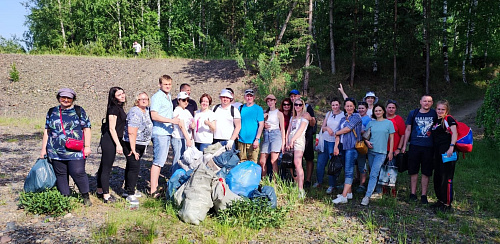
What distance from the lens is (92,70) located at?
21.9 metres

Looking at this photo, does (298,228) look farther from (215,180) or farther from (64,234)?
(64,234)

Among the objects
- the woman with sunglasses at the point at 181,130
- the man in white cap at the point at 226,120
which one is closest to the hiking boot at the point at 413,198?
the man in white cap at the point at 226,120

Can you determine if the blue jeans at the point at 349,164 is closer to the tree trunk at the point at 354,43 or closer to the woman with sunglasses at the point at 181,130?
the woman with sunglasses at the point at 181,130

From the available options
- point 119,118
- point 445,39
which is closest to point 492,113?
point 119,118

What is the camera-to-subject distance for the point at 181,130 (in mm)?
5609

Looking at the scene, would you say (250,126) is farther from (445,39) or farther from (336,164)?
(445,39)

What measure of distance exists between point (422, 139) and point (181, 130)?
407 cm

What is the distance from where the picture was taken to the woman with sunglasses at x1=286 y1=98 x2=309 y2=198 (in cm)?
567

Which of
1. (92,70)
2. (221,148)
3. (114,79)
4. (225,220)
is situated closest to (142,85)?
(114,79)

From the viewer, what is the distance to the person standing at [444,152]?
507 centimetres

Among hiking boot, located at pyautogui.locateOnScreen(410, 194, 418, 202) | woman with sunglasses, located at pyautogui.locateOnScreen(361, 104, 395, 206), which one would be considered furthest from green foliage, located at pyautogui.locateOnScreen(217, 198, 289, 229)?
hiking boot, located at pyautogui.locateOnScreen(410, 194, 418, 202)

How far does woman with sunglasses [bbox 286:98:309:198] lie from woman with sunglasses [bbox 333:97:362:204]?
0.57 m

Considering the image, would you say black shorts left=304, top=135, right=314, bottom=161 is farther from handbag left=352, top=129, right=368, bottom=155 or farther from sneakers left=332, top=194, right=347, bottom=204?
sneakers left=332, top=194, right=347, bottom=204

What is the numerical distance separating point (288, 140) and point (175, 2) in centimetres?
3198
